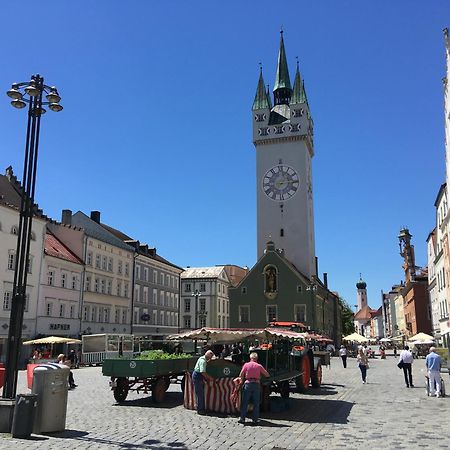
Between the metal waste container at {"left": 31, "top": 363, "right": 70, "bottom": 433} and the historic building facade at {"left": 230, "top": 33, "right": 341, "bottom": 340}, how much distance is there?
52992 millimetres

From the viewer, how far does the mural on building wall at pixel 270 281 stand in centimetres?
6359

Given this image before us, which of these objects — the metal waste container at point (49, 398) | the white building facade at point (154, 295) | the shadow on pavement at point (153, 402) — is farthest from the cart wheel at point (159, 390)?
the white building facade at point (154, 295)

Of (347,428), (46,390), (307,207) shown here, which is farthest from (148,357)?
(307,207)

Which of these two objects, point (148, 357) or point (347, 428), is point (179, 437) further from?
point (148, 357)

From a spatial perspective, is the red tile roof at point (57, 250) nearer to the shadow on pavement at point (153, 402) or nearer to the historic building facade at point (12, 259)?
the historic building facade at point (12, 259)

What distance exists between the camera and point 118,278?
53.6 m

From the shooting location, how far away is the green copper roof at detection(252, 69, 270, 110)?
→ 74562mm

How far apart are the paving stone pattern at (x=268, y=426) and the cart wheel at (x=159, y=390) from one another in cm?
26

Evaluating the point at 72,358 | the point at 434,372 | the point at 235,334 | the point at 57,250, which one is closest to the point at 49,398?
the point at 235,334

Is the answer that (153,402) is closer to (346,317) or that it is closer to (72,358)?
(72,358)

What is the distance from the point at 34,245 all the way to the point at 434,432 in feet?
115

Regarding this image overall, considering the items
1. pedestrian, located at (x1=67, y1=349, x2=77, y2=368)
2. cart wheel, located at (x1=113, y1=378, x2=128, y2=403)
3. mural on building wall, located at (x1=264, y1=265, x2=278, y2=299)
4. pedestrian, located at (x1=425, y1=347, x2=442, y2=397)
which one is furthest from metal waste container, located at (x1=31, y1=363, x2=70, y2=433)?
mural on building wall, located at (x1=264, y1=265, x2=278, y2=299)

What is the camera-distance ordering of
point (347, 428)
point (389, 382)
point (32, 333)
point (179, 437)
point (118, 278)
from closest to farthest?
1. point (179, 437)
2. point (347, 428)
3. point (389, 382)
4. point (32, 333)
5. point (118, 278)

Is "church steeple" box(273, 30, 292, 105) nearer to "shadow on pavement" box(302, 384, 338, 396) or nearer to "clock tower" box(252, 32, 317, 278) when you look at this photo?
"clock tower" box(252, 32, 317, 278)
